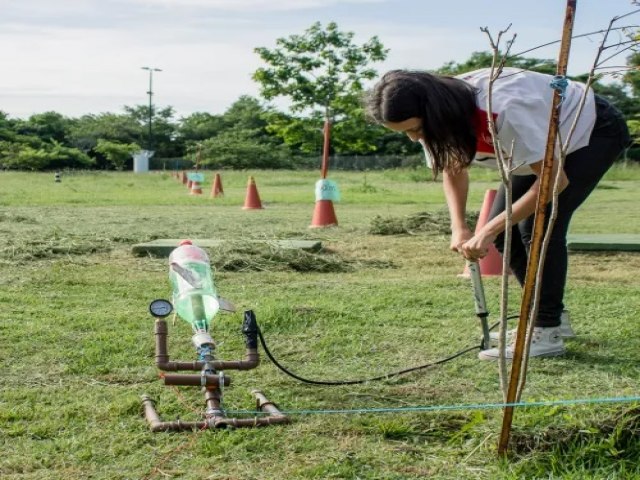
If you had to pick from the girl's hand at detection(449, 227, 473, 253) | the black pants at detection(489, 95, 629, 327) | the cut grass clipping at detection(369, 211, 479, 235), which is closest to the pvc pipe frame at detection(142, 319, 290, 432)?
the girl's hand at detection(449, 227, 473, 253)

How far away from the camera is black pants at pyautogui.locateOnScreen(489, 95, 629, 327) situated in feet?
12.8

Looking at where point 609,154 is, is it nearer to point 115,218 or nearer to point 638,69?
point 638,69

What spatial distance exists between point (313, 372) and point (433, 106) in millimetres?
1271

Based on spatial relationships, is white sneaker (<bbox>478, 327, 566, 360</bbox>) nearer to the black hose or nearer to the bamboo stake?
the black hose

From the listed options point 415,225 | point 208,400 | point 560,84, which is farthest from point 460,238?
point 415,225

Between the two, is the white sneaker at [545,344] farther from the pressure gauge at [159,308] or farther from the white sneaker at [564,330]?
the pressure gauge at [159,308]

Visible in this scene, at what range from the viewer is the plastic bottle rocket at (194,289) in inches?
136

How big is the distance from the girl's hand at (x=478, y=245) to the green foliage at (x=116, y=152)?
55.1 metres

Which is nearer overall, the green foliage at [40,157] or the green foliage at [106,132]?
the green foliage at [40,157]

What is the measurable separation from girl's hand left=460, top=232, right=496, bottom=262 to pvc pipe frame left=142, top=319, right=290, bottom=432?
0.97 metres

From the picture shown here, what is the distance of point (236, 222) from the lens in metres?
11.3

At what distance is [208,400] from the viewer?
3.13 m

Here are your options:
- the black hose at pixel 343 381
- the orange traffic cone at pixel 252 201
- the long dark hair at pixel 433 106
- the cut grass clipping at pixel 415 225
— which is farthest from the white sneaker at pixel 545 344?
the orange traffic cone at pixel 252 201

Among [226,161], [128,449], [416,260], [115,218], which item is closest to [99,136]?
[226,161]
